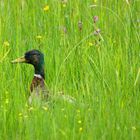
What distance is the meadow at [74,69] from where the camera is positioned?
4660 mm

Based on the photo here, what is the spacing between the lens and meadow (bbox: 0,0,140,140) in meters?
4.66

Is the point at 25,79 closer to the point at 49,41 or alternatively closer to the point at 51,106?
the point at 49,41

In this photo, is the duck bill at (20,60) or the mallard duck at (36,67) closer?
the mallard duck at (36,67)

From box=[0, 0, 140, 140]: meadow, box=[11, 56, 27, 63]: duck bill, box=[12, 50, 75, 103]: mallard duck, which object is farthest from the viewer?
box=[11, 56, 27, 63]: duck bill

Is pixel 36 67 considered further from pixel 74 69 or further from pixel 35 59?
pixel 74 69

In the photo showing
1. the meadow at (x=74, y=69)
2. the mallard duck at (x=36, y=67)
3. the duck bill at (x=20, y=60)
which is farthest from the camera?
the duck bill at (x=20, y=60)

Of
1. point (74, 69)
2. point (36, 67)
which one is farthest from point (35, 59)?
point (74, 69)

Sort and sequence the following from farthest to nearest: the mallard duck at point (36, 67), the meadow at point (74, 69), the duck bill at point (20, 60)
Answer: the duck bill at point (20, 60) < the mallard duck at point (36, 67) < the meadow at point (74, 69)

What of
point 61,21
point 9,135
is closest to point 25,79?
point 61,21

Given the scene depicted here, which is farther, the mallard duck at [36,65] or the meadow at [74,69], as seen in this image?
the mallard duck at [36,65]

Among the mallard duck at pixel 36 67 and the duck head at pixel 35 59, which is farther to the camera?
the duck head at pixel 35 59

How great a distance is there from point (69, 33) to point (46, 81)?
23.6 inches

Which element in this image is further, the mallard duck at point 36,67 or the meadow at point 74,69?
the mallard duck at point 36,67

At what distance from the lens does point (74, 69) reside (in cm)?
630
